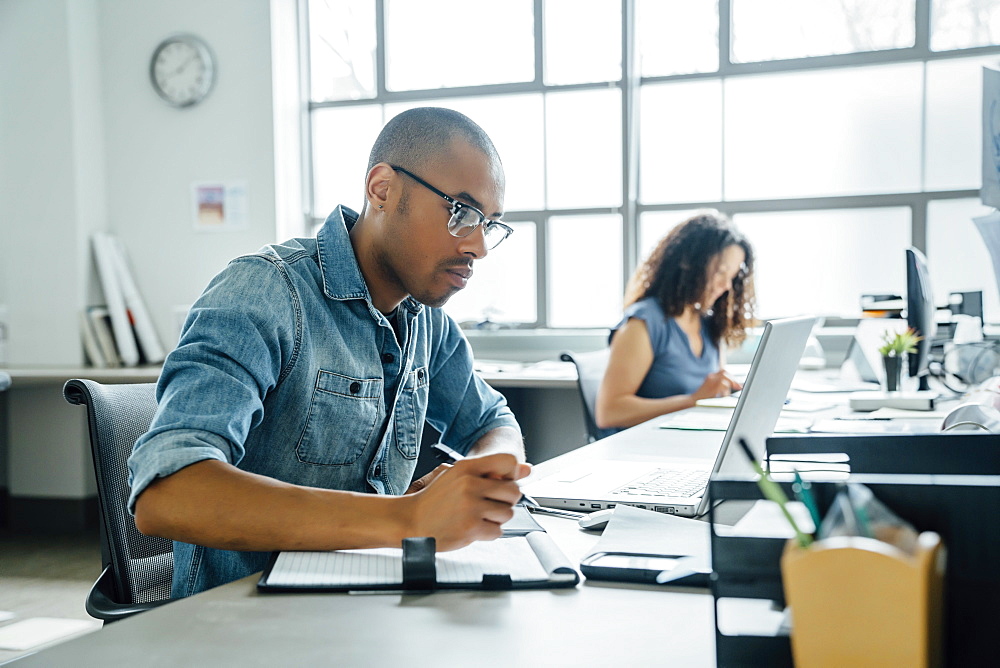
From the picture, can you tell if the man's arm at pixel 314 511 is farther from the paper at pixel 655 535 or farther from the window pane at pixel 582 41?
the window pane at pixel 582 41

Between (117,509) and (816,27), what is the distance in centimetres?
404

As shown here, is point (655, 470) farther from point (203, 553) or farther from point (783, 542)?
point (783, 542)

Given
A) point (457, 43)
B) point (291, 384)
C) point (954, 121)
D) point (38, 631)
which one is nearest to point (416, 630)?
point (291, 384)

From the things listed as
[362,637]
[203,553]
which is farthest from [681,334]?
[362,637]

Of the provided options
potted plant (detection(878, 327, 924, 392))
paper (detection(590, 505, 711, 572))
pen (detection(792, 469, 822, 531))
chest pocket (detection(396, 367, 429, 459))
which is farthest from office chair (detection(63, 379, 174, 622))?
potted plant (detection(878, 327, 924, 392))

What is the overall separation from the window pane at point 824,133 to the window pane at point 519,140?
95 centimetres

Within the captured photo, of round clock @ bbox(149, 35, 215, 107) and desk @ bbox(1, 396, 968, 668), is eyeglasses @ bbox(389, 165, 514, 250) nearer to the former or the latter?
desk @ bbox(1, 396, 968, 668)

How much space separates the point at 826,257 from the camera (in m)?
4.32

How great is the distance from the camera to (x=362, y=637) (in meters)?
0.72

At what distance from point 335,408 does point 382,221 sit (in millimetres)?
281

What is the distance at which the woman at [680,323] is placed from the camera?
101 inches

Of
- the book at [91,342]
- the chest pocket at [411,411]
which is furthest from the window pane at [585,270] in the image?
the chest pocket at [411,411]

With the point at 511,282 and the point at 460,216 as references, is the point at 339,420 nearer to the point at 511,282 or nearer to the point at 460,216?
the point at 460,216

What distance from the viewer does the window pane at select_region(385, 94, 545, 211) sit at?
4656mm
